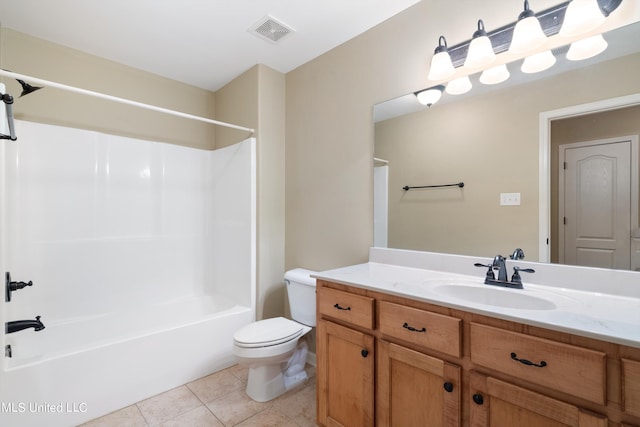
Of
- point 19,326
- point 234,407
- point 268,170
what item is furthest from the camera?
point 268,170

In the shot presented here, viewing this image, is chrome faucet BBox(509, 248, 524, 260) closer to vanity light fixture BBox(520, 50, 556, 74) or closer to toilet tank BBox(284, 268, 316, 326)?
vanity light fixture BBox(520, 50, 556, 74)

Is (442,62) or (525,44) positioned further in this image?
(442,62)

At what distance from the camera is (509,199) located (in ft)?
4.68

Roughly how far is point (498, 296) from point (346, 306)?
67 centimetres

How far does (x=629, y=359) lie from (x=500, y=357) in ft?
0.98

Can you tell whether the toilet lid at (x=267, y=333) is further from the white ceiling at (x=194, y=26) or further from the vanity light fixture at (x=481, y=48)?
the white ceiling at (x=194, y=26)

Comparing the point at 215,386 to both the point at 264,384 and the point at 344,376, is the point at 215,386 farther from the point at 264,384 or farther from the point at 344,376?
the point at 344,376

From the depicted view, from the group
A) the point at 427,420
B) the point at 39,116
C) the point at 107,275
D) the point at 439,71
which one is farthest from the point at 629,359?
the point at 39,116

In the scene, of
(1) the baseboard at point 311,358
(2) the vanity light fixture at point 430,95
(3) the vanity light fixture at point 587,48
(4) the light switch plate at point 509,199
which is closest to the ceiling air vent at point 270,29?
(2) the vanity light fixture at point 430,95

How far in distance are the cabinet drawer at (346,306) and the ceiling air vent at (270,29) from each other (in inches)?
66.7

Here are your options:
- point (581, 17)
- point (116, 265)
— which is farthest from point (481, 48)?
point (116, 265)

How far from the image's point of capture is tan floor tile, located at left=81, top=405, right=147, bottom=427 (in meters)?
1.63

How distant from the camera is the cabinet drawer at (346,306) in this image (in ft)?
4.29

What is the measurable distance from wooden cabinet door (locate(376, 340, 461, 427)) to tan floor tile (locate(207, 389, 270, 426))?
867 millimetres
